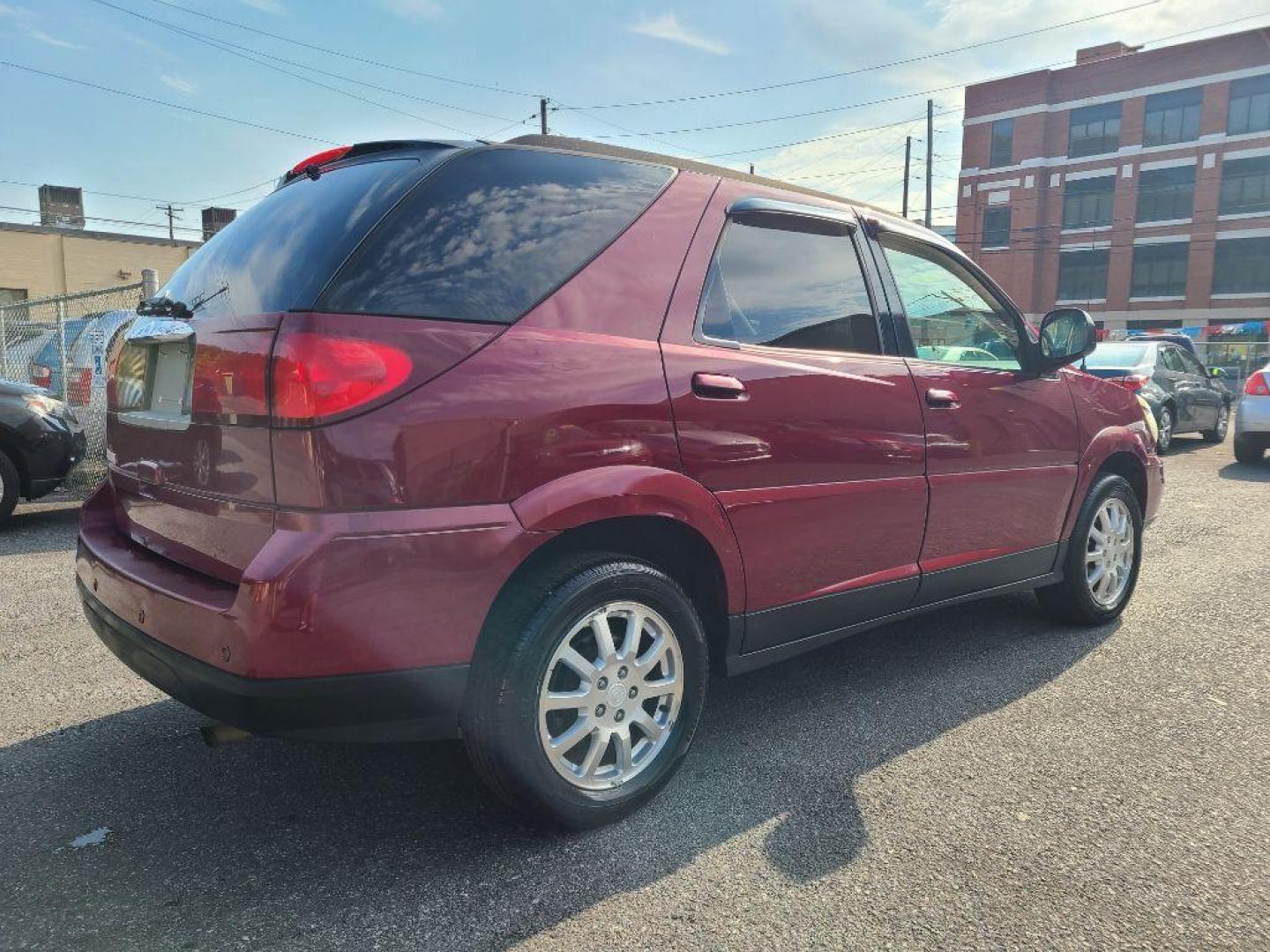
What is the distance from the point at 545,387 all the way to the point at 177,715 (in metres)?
2.05

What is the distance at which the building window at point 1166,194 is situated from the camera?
148 feet

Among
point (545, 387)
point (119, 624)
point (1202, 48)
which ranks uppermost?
point (1202, 48)

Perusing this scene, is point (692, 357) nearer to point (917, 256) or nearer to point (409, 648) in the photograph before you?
point (409, 648)

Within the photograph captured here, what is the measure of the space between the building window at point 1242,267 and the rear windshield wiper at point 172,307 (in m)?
52.4

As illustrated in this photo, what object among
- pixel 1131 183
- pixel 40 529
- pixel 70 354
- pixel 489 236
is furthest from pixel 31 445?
pixel 1131 183

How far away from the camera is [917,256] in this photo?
142 inches

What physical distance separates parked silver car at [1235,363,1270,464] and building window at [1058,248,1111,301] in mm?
42127

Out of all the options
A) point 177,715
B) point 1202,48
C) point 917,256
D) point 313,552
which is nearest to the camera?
point 313,552

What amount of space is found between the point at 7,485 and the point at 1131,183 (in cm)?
5299

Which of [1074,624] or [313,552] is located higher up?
[313,552]

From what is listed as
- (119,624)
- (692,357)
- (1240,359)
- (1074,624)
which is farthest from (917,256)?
(1240,359)

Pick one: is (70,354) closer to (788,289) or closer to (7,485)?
(7,485)

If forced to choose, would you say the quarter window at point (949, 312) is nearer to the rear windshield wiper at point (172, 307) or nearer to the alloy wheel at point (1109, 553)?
the alloy wheel at point (1109, 553)

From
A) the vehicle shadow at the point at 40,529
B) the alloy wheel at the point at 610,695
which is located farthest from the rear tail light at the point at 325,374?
the vehicle shadow at the point at 40,529
